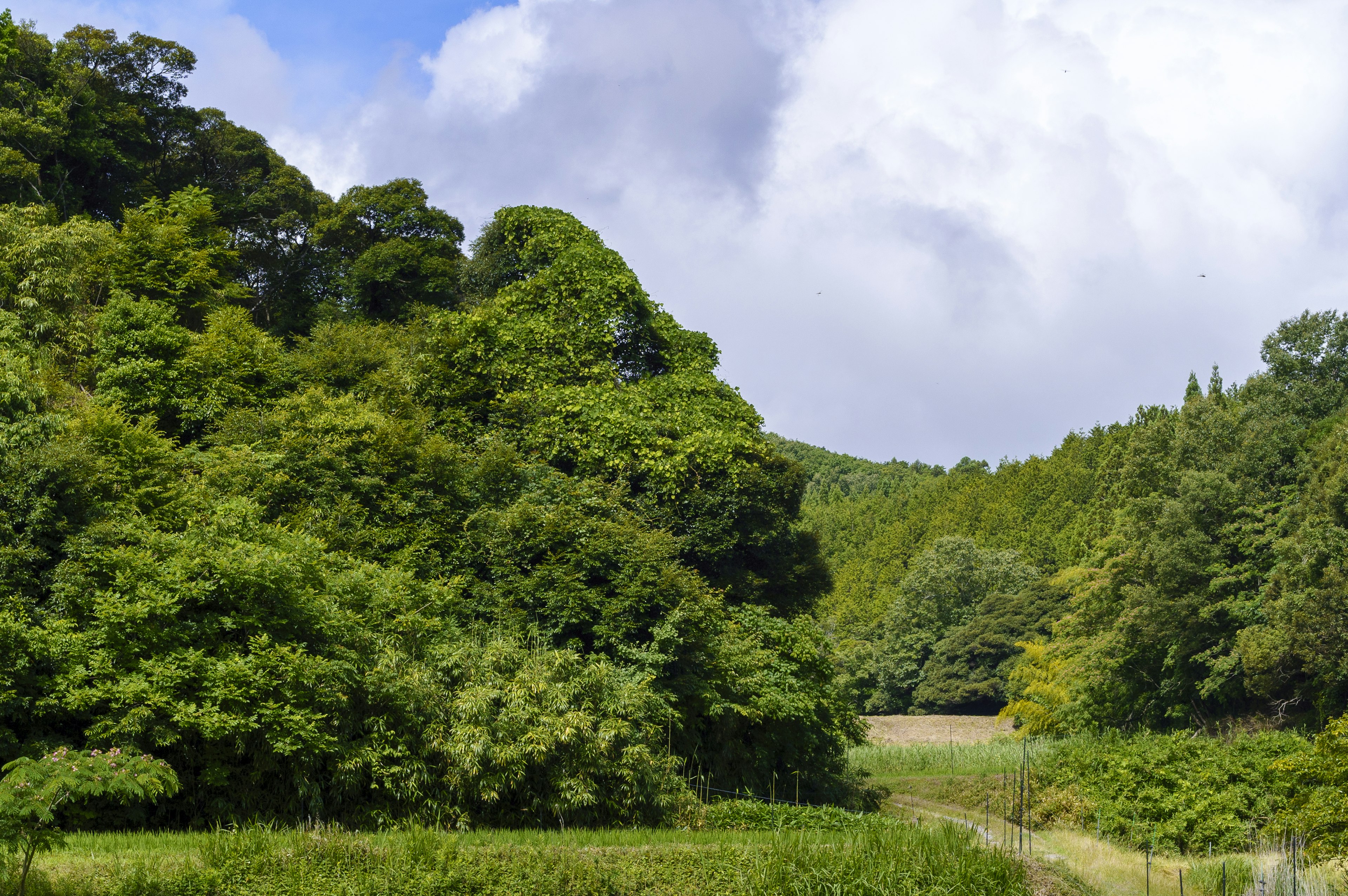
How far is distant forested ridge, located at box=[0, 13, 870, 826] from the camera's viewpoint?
49.6 feet

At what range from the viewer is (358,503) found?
22.2 metres

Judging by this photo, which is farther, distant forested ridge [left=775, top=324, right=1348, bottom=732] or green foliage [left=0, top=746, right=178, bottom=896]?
distant forested ridge [left=775, top=324, right=1348, bottom=732]

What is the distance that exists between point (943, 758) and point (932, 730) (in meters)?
16.2

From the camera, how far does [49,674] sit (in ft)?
47.8

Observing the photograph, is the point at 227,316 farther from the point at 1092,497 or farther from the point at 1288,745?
the point at 1092,497

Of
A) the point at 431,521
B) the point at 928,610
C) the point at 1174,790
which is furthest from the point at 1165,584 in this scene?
Answer: the point at 928,610

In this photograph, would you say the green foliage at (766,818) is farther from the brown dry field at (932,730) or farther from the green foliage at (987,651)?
the green foliage at (987,651)

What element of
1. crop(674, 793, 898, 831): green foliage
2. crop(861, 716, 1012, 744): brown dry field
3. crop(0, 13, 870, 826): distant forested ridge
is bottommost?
crop(861, 716, 1012, 744): brown dry field

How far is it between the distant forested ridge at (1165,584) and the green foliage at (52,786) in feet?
91.2

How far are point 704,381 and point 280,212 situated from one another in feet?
68.4

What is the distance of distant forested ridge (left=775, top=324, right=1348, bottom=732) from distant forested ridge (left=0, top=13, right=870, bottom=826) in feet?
40.7

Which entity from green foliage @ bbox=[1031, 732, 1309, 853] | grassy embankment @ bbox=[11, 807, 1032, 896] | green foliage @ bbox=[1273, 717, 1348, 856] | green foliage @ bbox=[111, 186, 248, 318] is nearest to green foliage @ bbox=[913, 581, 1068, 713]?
green foliage @ bbox=[1031, 732, 1309, 853]

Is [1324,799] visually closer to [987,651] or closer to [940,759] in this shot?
[940,759]

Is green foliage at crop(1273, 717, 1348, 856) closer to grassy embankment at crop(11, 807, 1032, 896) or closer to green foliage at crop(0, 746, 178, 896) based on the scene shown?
grassy embankment at crop(11, 807, 1032, 896)
